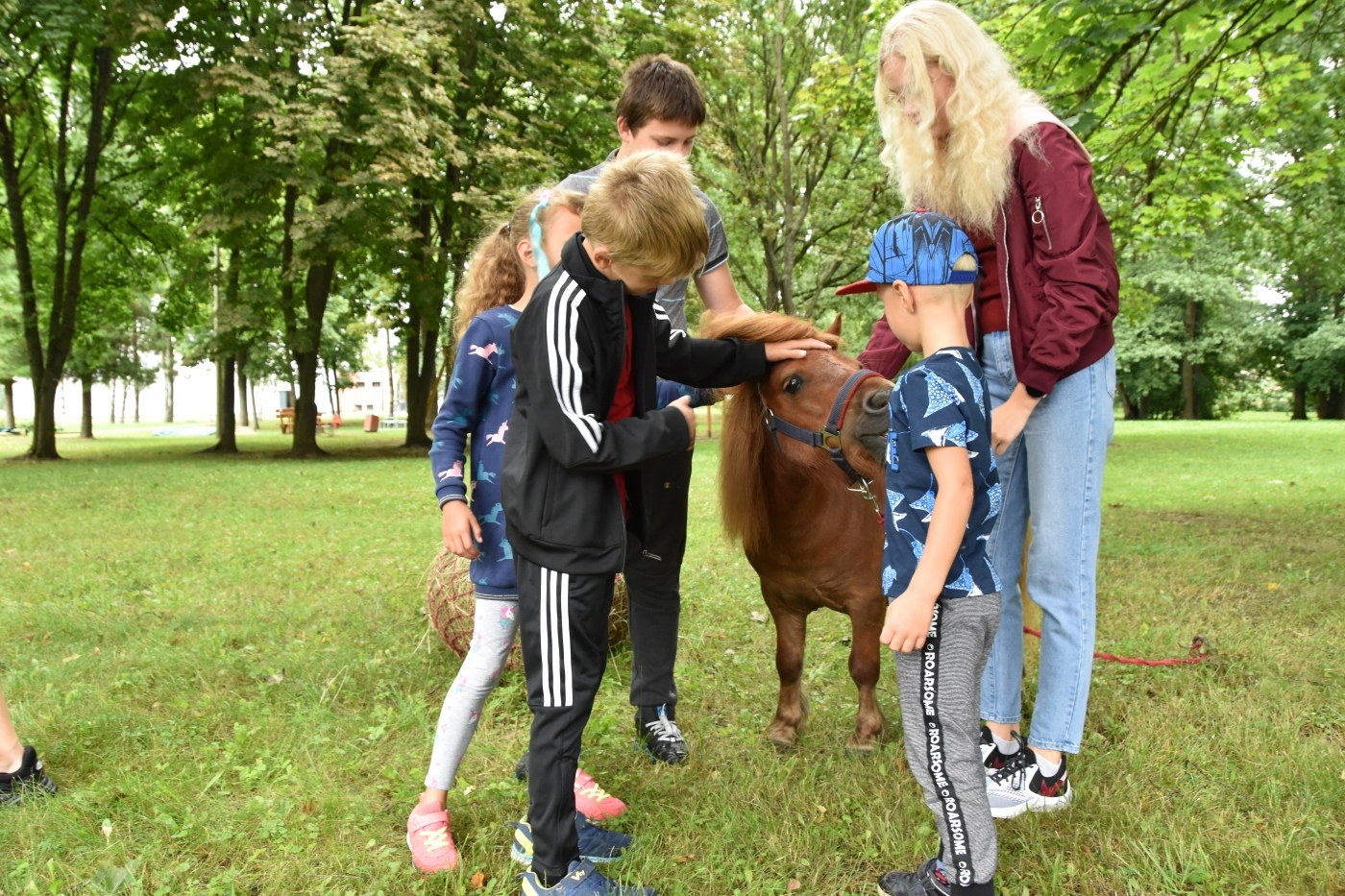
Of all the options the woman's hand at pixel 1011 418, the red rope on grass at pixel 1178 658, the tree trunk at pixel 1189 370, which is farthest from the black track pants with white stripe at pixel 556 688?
the tree trunk at pixel 1189 370

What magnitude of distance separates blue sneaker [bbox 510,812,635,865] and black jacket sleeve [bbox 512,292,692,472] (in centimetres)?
107

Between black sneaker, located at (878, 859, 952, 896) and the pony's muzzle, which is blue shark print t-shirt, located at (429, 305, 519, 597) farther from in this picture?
black sneaker, located at (878, 859, 952, 896)

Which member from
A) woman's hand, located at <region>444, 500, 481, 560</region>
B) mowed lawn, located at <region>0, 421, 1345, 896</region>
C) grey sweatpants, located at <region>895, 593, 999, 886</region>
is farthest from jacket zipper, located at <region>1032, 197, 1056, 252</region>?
woman's hand, located at <region>444, 500, 481, 560</region>

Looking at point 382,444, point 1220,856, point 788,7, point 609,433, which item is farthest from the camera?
point 382,444

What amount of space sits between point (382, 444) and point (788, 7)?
47.2 feet

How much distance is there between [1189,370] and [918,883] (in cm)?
3844

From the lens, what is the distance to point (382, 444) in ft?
75.2

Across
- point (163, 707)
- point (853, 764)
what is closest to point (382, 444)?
point (163, 707)

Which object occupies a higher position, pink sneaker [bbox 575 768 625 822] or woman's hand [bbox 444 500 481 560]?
woman's hand [bbox 444 500 481 560]

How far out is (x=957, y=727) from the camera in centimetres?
209

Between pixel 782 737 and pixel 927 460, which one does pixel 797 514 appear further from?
pixel 927 460

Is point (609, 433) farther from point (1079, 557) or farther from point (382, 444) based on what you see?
point (382, 444)

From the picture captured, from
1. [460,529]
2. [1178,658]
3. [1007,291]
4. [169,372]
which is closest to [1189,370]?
[1178,658]

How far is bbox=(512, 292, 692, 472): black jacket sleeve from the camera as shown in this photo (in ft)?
6.90
